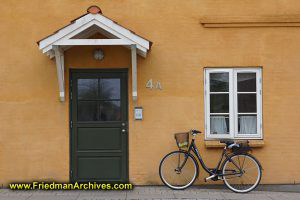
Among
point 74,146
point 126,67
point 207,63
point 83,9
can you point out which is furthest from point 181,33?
point 74,146

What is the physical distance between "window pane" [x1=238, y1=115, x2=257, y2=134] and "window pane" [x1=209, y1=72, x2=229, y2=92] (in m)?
0.68

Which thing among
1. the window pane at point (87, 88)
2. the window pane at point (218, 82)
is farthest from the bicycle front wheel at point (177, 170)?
the window pane at point (87, 88)

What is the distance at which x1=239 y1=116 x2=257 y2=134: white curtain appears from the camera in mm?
8477

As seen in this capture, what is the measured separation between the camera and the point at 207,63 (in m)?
8.40

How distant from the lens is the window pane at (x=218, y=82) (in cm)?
848

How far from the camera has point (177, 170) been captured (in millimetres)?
8164

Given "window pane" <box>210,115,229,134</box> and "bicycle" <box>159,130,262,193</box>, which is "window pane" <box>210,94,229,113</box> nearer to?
"window pane" <box>210,115,229,134</box>

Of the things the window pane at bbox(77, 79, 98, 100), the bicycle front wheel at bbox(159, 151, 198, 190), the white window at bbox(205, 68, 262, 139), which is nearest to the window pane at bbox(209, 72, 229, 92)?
the white window at bbox(205, 68, 262, 139)

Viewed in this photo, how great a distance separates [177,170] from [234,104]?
70.4 inches

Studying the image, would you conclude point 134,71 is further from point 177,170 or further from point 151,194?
point 151,194

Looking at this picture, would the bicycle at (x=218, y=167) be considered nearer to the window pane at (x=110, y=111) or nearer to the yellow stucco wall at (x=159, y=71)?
the yellow stucco wall at (x=159, y=71)

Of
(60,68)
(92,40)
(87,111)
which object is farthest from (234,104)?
(60,68)

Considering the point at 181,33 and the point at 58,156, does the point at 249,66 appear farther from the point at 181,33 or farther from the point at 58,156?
the point at 58,156

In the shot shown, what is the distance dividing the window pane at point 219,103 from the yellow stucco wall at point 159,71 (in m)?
0.27
